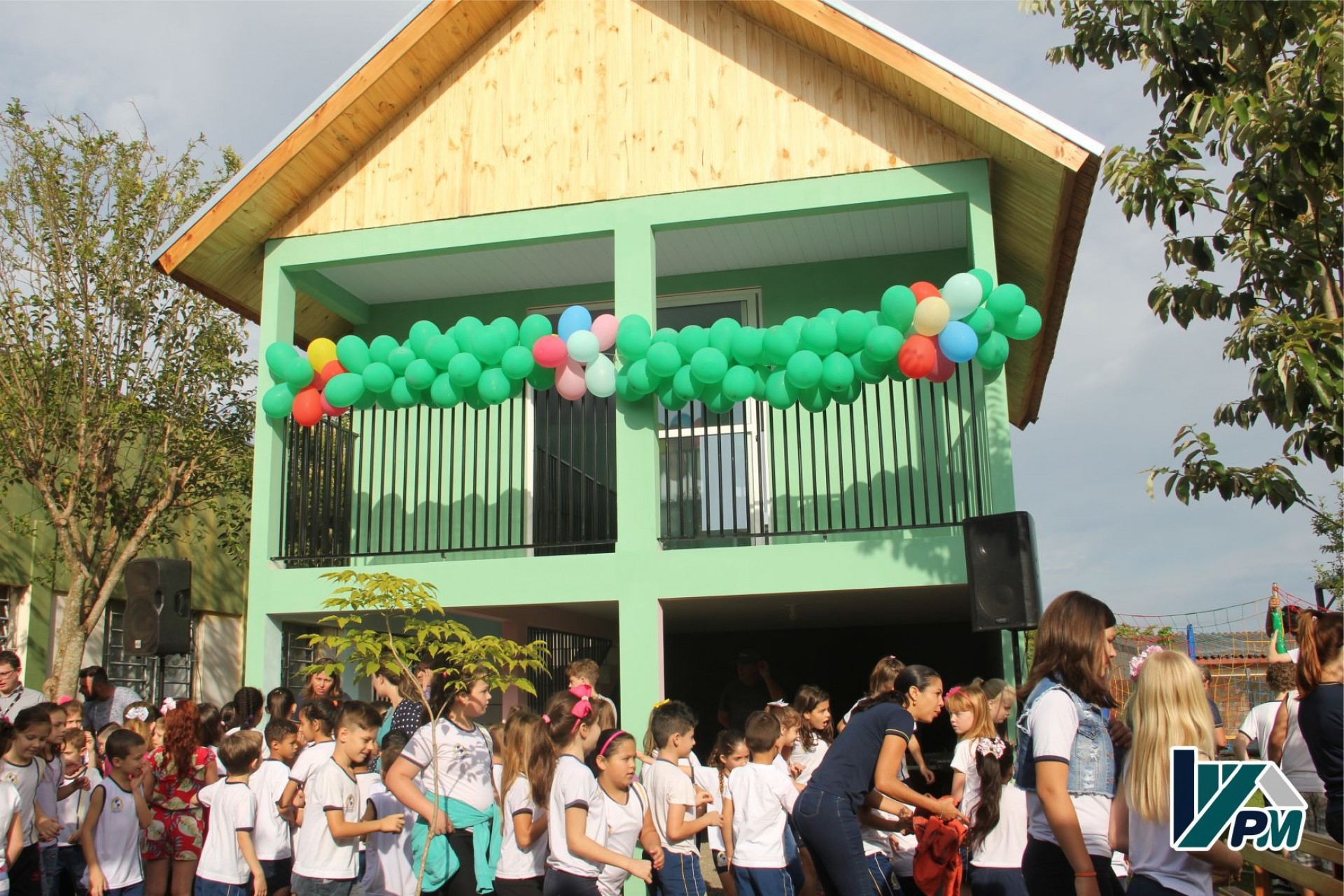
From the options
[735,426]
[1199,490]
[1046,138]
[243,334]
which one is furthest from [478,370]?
[243,334]

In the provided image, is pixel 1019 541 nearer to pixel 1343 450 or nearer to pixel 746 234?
pixel 1343 450

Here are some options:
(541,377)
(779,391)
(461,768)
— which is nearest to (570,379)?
(541,377)

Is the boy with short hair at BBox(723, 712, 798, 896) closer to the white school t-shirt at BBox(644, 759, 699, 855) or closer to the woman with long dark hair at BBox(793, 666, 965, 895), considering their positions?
the white school t-shirt at BBox(644, 759, 699, 855)

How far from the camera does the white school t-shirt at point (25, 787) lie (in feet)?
18.9

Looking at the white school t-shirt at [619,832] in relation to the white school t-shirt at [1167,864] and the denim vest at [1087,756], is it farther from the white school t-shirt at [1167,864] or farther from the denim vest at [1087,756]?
the white school t-shirt at [1167,864]

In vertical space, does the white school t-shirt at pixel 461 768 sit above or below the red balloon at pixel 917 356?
below

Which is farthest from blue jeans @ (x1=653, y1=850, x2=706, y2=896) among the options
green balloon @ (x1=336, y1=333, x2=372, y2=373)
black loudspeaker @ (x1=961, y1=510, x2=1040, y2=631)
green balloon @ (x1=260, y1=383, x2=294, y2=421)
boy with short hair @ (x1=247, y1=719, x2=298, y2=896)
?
green balloon @ (x1=260, y1=383, x2=294, y2=421)

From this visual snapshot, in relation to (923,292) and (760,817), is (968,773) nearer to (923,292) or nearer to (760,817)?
(760,817)

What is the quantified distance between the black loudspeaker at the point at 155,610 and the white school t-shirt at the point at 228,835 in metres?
2.68

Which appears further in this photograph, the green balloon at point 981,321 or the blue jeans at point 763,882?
the green balloon at point 981,321

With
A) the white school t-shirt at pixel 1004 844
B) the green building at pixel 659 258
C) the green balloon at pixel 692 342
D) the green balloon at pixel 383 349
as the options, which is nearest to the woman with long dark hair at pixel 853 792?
the white school t-shirt at pixel 1004 844

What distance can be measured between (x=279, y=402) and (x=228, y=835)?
4.73m

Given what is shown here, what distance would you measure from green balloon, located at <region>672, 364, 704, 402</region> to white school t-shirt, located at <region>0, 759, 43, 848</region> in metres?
5.06

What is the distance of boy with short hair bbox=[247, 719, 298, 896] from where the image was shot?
6.54 meters
